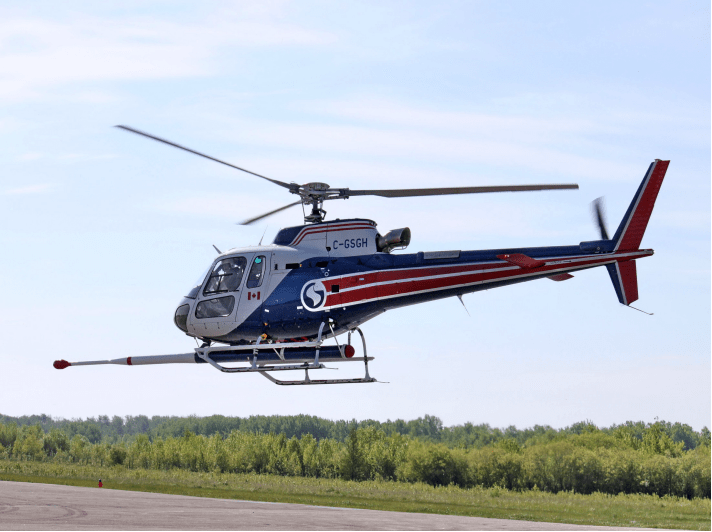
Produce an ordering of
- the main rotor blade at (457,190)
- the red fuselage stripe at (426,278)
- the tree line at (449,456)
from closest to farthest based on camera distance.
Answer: the red fuselage stripe at (426,278)
the main rotor blade at (457,190)
the tree line at (449,456)

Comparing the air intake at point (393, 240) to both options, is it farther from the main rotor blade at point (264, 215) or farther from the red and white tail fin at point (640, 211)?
the red and white tail fin at point (640, 211)

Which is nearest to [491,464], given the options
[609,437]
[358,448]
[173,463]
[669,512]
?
[609,437]

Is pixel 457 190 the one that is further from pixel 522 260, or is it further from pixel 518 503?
pixel 518 503

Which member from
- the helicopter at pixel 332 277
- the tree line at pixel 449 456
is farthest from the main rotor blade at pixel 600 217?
the tree line at pixel 449 456

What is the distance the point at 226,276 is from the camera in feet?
83.9

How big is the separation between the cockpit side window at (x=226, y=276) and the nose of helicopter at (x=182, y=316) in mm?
865

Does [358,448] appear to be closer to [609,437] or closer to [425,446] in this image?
[425,446]

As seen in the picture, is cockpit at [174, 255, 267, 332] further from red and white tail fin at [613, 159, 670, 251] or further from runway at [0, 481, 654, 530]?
red and white tail fin at [613, 159, 670, 251]

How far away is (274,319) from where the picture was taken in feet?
79.7

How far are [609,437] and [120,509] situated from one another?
45893 mm

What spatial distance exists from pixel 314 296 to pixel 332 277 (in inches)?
32.3

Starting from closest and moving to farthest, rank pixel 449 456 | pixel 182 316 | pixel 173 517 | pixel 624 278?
Result: pixel 173 517
pixel 624 278
pixel 182 316
pixel 449 456

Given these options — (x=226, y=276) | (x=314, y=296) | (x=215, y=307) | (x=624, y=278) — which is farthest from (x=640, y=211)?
(x=215, y=307)

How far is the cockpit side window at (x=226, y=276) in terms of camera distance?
25281 mm
